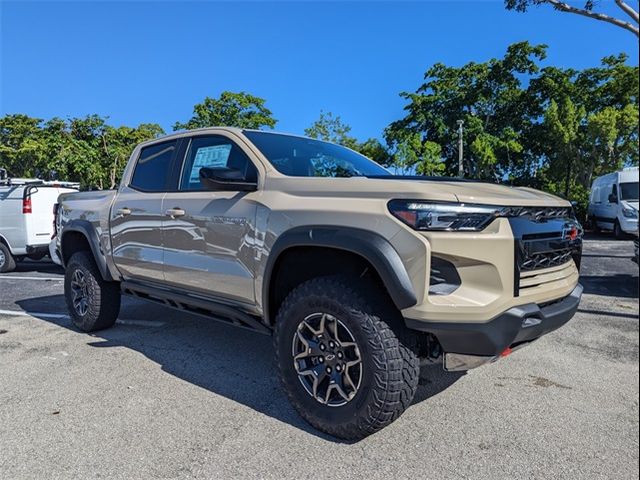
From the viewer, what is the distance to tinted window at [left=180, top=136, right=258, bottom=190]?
341 cm

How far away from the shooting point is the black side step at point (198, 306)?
3252 mm

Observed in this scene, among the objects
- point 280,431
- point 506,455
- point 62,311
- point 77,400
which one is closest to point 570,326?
point 506,455

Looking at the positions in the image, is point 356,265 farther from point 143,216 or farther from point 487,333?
point 143,216

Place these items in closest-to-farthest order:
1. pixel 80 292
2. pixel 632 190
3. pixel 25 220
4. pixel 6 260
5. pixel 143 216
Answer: pixel 632 190 → pixel 143 216 → pixel 80 292 → pixel 25 220 → pixel 6 260

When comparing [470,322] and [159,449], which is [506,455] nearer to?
[470,322]

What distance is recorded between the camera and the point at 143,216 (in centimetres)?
414

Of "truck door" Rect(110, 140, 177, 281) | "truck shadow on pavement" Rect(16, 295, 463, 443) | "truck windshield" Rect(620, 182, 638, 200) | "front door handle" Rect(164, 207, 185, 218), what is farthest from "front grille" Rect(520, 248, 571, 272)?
"truck door" Rect(110, 140, 177, 281)

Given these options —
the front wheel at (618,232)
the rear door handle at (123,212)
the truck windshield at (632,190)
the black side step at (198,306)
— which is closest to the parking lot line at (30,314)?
the black side step at (198,306)

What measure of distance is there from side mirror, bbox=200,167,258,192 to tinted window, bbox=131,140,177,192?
1.15m

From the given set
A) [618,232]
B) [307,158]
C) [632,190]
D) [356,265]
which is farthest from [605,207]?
[356,265]

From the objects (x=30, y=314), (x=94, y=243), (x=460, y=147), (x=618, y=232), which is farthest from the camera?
(x=460, y=147)

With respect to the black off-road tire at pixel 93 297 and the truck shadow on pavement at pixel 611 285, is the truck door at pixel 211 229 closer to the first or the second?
the black off-road tire at pixel 93 297

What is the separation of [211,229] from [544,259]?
220 centimetres

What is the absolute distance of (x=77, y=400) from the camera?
328 cm
